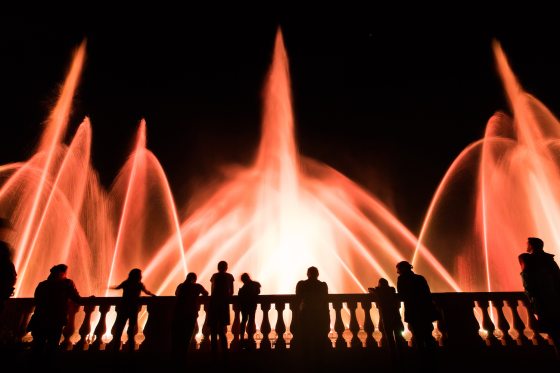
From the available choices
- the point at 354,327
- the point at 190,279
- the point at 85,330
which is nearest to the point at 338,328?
the point at 354,327

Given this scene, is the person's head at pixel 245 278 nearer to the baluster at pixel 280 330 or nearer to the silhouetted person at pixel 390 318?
the baluster at pixel 280 330

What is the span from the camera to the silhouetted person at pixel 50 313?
751 centimetres

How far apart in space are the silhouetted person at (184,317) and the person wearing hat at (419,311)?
16.1 feet

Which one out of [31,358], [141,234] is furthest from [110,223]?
[31,358]

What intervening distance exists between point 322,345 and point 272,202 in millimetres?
14487

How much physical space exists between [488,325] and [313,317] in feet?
15.2

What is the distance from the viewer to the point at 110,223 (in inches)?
1024

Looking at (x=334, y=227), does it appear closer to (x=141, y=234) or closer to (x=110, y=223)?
(x=110, y=223)

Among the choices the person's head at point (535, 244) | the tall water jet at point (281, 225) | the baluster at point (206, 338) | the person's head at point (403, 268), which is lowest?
the baluster at point (206, 338)

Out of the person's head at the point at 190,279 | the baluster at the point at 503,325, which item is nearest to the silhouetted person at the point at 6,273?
the person's head at the point at 190,279

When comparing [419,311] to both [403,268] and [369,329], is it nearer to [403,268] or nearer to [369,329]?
[403,268]

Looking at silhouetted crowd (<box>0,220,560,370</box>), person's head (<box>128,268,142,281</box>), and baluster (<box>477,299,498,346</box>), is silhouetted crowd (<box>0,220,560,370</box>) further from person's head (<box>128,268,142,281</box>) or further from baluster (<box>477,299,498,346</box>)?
baluster (<box>477,299,498,346</box>)

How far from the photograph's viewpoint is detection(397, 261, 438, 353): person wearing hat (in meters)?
7.53

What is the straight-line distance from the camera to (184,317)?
25.9ft
